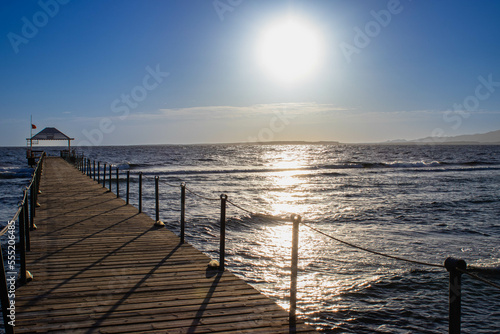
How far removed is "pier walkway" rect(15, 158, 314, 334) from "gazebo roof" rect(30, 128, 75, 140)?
44.4 metres

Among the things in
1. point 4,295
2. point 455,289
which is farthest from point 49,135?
point 455,289

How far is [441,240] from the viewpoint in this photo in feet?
36.3

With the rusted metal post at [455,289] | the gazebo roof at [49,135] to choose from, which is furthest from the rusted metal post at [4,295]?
the gazebo roof at [49,135]

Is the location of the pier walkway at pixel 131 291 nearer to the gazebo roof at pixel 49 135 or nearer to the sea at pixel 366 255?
the sea at pixel 366 255

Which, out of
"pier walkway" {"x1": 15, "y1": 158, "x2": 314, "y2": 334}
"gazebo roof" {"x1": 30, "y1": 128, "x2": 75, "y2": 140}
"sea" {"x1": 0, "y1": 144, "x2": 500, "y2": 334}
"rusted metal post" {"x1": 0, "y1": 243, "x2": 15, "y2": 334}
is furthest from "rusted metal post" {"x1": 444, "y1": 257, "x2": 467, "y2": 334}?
"gazebo roof" {"x1": 30, "y1": 128, "x2": 75, "y2": 140}

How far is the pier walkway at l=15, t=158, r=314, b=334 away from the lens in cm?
390

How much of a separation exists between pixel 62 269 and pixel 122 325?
7.59ft

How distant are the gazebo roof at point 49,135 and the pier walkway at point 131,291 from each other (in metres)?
44.4

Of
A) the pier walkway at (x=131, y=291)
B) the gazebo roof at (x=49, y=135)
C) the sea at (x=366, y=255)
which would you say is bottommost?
the sea at (x=366, y=255)

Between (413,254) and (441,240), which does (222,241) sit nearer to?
(413,254)

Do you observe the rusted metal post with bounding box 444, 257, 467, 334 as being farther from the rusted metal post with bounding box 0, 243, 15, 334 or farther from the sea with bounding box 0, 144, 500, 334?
the rusted metal post with bounding box 0, 243, 15, 334

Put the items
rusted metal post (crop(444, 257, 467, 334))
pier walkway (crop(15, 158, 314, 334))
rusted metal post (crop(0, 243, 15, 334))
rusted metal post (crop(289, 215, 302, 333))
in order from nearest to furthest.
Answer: rusted metal post (crop(444, 257, 467, 334)), rusted metal post (crop(0, 243, 15, 334)), pier walkway (crop(15, 158, 314, 334)), rusted metal post (crop(289, 215, 302, 333))

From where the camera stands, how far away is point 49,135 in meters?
48.0

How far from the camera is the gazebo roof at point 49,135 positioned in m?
47.5
